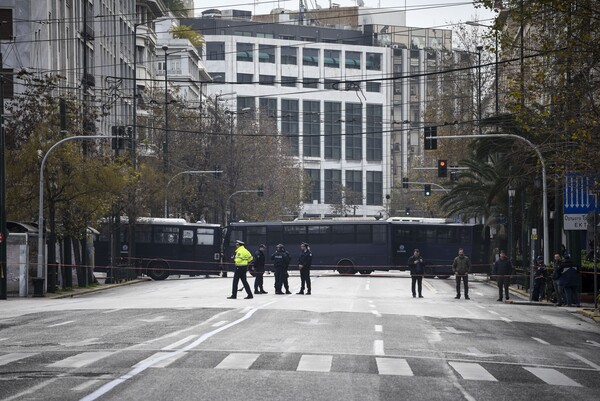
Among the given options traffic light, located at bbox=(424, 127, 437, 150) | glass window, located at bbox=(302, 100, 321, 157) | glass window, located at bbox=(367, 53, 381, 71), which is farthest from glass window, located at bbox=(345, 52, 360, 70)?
traffic light, located at bbox=(424, 127, 437, 150)

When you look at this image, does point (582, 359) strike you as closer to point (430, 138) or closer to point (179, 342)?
point (179, 342)

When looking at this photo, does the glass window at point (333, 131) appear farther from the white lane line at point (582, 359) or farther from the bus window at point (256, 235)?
the white lane line at point (582, 359)

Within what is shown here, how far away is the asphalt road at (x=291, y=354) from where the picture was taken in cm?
1427

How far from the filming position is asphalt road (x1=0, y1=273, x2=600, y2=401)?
1427cm

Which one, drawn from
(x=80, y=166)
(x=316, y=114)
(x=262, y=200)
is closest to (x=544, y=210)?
(x=80, y=166)

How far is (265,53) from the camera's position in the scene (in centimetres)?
15388

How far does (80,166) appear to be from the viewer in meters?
51.2

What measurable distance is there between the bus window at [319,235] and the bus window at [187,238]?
23.8 ft

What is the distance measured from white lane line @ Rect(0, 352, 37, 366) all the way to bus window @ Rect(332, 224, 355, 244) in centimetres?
5891

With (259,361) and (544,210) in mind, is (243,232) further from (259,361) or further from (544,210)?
(259,361)

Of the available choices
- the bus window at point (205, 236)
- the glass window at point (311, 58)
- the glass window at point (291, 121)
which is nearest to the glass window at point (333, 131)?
the glass window at point (291, 121)

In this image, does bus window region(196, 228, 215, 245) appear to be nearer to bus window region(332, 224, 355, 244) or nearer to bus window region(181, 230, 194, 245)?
bus window region(181, 230, 194, 245)

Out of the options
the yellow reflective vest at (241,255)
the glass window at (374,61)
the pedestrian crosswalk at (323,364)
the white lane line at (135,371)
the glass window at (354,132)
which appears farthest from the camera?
the glass window at (374,61)

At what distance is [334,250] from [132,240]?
43.3 ft
